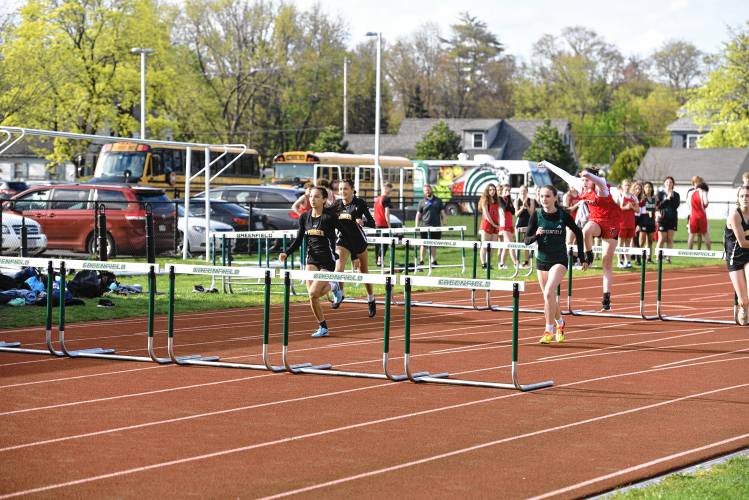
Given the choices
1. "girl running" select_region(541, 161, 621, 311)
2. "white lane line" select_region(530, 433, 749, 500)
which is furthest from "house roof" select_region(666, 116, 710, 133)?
"white lane line" select_region(530, 433, 749, 500)

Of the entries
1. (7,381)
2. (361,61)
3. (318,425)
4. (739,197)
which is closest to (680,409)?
(318,425)

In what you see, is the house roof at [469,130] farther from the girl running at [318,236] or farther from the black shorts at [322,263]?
the black shorts at [322,263]

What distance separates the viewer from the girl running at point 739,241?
45.2 feet

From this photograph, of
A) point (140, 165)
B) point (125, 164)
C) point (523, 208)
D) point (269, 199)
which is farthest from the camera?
point (125, 164)

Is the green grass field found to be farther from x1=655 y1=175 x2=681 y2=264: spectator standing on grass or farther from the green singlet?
x1=655 y1=175 x2=681 y2=264: spectator standing on grass

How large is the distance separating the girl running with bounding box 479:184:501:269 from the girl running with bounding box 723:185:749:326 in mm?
10569

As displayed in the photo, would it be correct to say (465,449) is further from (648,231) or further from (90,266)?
(648,231)

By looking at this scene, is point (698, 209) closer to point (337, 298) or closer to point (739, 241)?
point (337, 298)

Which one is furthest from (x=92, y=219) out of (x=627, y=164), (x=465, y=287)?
(x=627, y=164)

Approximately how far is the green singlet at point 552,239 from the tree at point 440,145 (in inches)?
2598

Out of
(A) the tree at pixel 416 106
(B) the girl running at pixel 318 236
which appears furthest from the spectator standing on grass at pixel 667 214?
(A) the tree at pixel 416 106

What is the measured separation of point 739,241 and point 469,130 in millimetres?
77684

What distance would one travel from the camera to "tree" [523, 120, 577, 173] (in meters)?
81.2

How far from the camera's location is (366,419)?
358 inches
